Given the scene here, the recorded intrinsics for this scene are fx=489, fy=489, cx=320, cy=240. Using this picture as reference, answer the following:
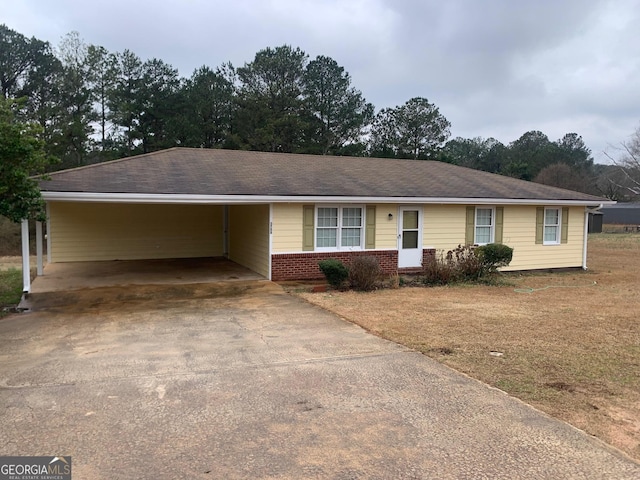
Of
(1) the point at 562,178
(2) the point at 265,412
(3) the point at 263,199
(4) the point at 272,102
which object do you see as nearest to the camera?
(2) the point at 265,412

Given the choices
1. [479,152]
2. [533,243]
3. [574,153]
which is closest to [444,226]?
[533,243]

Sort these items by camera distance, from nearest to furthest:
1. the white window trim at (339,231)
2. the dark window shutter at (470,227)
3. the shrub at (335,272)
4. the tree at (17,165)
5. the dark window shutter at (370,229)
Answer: the tree at (17,165), the shrub at (335,272), the white window trim at (339,231), the dark window shutter at (370,229), the dark window shutter at (470,227)

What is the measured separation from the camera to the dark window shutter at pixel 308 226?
12.8 m

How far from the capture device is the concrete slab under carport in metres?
12.4

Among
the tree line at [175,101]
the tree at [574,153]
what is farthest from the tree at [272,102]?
the tree at [574,153]

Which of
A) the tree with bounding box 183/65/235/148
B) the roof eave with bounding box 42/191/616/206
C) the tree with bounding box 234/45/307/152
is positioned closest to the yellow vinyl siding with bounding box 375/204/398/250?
the roof eave with bounding box 42/191/616/206

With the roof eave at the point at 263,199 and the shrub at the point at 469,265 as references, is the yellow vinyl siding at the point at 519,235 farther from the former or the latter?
the shrub at the point at 469,265

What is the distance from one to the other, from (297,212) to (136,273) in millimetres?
5207

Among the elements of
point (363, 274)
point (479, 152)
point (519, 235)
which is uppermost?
point (479, 152)

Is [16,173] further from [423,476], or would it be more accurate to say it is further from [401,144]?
[401,144]

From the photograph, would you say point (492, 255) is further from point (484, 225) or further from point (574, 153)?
point (574, 153)

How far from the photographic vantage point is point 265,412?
443cm

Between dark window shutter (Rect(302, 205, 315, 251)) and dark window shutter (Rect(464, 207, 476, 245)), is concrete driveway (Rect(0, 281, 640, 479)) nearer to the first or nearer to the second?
dark window shutter (Rect(302, 205, 315, 251))

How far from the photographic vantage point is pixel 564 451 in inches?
147
